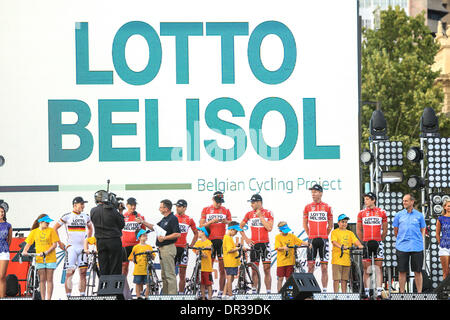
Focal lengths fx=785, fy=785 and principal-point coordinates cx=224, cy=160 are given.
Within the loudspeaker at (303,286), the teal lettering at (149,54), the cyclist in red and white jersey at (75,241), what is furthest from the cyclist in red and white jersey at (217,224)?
the loudspeaker at (303,286)

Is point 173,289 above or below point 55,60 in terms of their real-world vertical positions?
below

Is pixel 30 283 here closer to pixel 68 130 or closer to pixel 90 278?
pixel 90 278

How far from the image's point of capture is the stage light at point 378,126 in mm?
16281

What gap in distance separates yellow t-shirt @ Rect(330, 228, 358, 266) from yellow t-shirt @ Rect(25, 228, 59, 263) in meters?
4.89

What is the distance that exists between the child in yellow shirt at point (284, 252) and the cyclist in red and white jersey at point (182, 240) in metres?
1.56

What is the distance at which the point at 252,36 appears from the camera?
15586 millimetres

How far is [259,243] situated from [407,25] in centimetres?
2346

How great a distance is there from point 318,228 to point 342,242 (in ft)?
1.62

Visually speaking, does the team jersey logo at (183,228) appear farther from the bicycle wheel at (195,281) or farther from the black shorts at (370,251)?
the black shorts at (370,251)

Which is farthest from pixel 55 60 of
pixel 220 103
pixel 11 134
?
pixel 220 103

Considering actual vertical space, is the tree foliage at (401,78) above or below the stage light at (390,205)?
above

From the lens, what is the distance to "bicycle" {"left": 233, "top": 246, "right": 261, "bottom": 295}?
13.9m
